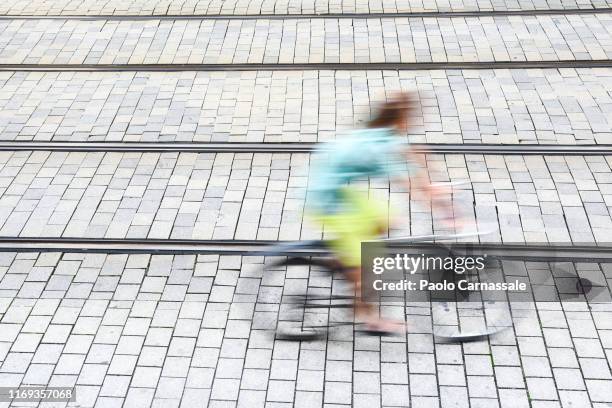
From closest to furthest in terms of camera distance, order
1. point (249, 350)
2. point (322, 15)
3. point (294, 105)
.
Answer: point (249, 350) < point (294, 105) < point (322, 15)

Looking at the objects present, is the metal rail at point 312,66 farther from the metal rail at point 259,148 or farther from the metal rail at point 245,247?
the metal rail at point 245,247

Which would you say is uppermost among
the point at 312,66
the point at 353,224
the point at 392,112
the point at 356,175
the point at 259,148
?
the point at 392,112

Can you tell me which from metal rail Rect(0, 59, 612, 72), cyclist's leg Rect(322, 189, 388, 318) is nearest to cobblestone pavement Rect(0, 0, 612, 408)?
metal rail Rect(0, 59, 612, 72)

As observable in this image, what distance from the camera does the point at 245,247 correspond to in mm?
6867

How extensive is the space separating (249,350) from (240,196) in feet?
7.21

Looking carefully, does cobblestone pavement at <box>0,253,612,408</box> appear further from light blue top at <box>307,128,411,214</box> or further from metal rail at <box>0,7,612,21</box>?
metal rail at <box>0,7,612,21</box>

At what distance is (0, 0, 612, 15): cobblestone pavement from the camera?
11039 millimetres

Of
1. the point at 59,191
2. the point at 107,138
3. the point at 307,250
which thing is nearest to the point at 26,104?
the point at 107,138

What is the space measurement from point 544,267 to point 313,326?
7.35 feet

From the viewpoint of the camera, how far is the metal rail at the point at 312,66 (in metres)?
9.47

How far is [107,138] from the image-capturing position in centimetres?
858

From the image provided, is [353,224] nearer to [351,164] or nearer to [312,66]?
[351,164]

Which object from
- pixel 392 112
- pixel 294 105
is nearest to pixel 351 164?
pixel 392 112

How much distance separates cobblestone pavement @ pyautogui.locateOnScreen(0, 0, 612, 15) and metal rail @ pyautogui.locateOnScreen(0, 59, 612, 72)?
1829 millimetres
